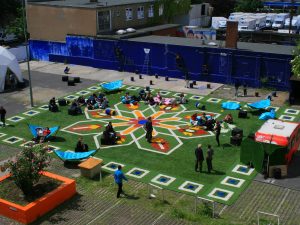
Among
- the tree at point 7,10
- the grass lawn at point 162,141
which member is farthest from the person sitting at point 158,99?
the tree at point 7,10

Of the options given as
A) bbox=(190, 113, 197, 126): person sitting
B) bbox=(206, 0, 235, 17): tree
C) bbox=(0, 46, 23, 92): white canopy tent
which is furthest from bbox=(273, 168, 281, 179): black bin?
bbox=(206, 0, 235, 17): tree

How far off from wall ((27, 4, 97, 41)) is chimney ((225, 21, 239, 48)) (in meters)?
16.2

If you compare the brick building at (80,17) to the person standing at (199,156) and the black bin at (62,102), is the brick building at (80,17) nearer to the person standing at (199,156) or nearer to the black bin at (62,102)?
the black bin at (62,102)

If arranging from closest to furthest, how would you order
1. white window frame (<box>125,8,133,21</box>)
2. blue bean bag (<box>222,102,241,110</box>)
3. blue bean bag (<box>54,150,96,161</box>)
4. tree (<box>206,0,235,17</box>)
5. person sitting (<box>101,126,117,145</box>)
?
blue bean bag (<box>54,150,96,161</box>) → person sitting (<box>101,126,117,145</box>) → blue bean bag (<box>222,102,241,110</box>) → white window frame (<box>125,8,133,21</box>) → tree (<box>206,0,235,17</box>)

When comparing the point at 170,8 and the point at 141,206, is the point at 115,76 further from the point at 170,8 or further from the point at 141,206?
the point at 141,206

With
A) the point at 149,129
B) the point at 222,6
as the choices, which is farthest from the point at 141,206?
the point at 222,6

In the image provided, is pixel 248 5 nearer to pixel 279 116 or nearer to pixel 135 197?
pixel 279 116

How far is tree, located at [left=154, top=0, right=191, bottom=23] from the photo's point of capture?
6353cm

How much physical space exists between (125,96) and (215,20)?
42752 millimetres

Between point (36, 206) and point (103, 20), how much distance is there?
35.2 m

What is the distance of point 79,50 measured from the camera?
50281 mm

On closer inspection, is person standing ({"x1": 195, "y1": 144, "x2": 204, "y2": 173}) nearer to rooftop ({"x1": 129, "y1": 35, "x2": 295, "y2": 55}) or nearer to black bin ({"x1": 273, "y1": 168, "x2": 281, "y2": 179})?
black bin ({"x1": 273, "y1": 168, "x2": 281, "y2": 179})

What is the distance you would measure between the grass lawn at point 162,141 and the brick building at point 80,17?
1512cm

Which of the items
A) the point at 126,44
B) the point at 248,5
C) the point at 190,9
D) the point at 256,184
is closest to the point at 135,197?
the point at 256,184
